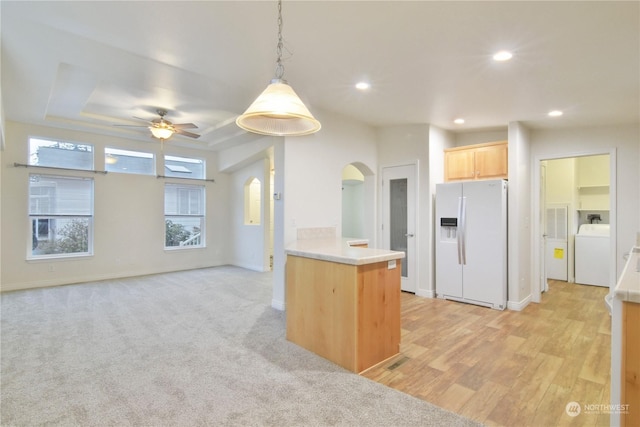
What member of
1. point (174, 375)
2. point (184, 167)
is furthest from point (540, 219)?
point (184, 167)

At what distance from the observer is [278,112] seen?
1877 millimetres

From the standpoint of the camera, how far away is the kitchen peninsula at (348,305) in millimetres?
2600

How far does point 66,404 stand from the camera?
84.4 inches

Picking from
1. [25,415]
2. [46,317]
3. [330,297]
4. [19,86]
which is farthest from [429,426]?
[19,86]

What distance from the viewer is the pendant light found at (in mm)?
1894

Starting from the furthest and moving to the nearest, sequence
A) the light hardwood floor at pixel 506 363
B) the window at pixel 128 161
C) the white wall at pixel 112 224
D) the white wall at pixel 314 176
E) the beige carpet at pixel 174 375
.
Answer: the window at pixel 128 161 → the white wall at pixel 112 224 → the white wall at pixel 314 176 → the light hardwood floor at pixel 506 363 → the beige carpet at pixel 174 375

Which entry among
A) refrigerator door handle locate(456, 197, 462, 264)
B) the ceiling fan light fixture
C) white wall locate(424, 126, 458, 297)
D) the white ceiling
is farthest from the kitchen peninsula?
the ceiling fan light fixture

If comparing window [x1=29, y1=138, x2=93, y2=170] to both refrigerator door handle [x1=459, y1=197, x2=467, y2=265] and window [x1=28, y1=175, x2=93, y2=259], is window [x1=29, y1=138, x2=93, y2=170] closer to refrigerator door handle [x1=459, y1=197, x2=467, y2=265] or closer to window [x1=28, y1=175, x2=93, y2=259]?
window [x1=28, y1=175, x2=93, y2=259]

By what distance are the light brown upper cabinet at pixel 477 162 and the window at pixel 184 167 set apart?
5.45 metres

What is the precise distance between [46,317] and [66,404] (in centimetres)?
243

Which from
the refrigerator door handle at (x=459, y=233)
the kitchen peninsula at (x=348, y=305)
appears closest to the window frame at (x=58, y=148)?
the kitchen peninsula at (x=348, y=305)

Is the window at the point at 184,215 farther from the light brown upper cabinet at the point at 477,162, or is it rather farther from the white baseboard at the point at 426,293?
the light brown upper cabinet at the point at 477,162

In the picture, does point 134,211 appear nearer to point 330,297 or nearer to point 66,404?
point 66,404

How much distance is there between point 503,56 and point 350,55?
Result: 4.32 ft
